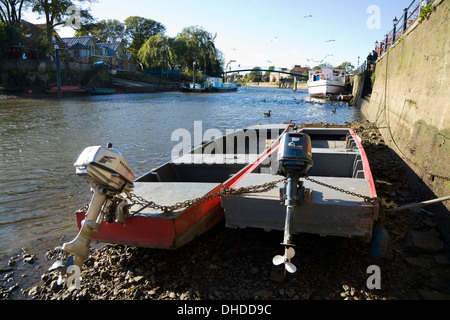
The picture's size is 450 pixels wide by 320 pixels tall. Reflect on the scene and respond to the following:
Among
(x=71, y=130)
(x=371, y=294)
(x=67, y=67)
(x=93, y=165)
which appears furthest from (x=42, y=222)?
(x=67, y=67)

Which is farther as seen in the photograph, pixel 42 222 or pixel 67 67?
pixel 67 67

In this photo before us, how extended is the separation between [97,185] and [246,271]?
2.17 meters

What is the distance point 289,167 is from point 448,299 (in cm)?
233

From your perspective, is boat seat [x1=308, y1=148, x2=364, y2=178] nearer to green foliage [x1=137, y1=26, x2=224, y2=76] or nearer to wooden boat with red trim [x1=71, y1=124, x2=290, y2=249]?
wooden boat with red trim [x1=71, y1=124, x2=290, y2=249]

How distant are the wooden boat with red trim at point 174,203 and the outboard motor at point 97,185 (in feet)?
0.15

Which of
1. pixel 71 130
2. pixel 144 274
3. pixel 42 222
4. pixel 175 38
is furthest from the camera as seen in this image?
pixel 175 38

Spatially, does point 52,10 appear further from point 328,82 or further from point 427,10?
point 427,10

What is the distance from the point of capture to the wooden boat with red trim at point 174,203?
4059mm

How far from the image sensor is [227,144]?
9.38 m

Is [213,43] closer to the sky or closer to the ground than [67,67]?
closer to the sky

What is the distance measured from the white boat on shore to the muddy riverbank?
155 ft

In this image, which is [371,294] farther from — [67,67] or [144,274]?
[67,67]

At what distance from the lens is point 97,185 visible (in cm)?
368

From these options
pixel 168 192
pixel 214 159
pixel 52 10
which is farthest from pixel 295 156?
pixel 52 10
